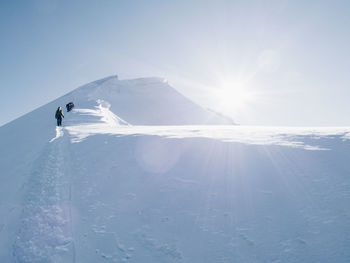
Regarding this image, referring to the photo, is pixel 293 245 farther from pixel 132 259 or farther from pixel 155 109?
pixel 155 109

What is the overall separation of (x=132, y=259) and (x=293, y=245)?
13.1 ft

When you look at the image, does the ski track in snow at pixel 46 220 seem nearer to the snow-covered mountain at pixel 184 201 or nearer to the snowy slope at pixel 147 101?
the snow-covered mountain at pixel 184 201

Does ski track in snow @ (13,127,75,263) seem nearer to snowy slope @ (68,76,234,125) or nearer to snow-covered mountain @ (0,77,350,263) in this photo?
snow-covered mountain @ (0,77,350,263)

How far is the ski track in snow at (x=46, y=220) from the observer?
6492 mm

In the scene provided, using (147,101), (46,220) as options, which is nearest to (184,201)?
(46,220)

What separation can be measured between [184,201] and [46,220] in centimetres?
425

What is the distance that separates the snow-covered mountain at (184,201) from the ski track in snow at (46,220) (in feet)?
0.10

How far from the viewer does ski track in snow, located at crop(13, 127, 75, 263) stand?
21.3ft

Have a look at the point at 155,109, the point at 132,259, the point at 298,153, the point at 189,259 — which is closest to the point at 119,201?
the point at 132,259

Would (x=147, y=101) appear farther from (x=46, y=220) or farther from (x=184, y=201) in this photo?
(x=46, y=220)

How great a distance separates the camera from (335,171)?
29.0ft

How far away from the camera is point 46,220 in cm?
769

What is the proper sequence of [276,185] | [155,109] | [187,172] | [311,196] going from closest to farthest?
[311,196]
[276,185]
[187,172]
[155,109]

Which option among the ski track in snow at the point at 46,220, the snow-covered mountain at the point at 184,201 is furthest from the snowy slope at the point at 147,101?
the ski track in snow at the point at 46,220
